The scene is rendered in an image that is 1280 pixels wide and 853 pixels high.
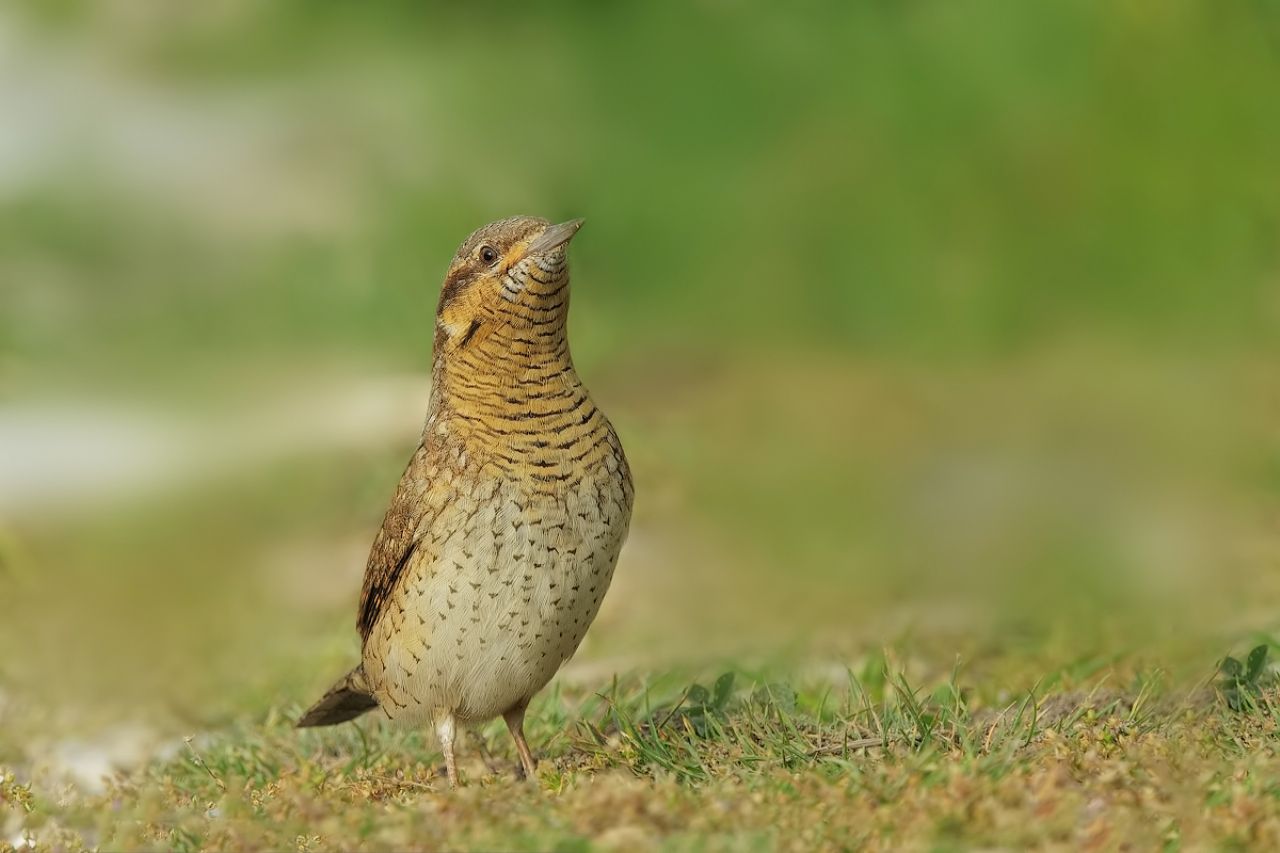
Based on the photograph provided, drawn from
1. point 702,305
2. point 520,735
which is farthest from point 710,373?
point 520,735

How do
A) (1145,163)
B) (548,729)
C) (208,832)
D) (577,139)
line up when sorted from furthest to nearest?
(577,139)
(1145,163)
(548,729)
(208,832)

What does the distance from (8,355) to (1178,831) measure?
798 cm

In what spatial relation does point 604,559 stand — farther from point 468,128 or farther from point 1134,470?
point 468,128

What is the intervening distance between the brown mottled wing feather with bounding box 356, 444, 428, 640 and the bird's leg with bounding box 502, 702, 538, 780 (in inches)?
16.8

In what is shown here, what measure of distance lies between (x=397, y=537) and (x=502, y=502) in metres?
0.39

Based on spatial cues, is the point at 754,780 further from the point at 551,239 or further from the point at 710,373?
the point at 710,373

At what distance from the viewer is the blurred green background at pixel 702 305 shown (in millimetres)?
7453

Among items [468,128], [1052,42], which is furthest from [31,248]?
[1052,42]

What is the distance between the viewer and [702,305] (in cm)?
1009

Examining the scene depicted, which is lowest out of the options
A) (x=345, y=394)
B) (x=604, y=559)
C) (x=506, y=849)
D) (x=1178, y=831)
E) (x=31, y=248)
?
(x=1178, y=831)

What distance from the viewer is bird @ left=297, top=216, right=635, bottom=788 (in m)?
3.98

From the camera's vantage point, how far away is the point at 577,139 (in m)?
10.2

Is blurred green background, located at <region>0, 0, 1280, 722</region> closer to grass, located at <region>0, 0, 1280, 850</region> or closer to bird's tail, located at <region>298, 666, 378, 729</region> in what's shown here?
grass, located at <region>0, 0, 1280, 850</region>

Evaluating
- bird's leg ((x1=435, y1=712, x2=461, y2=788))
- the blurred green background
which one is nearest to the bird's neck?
bird's leg ((x1=435, y1=712, x2=461, y2=788))
